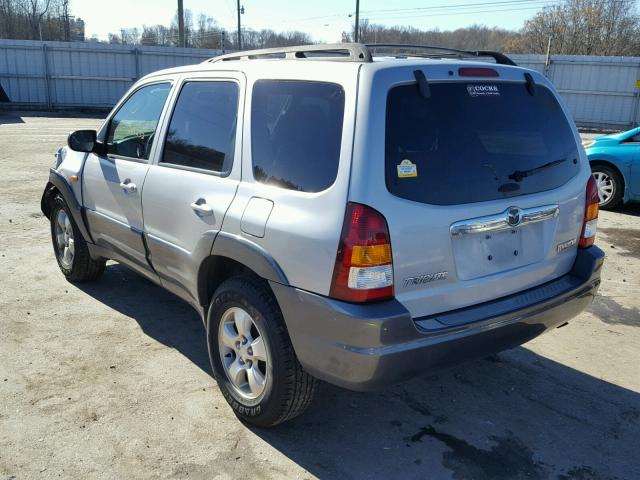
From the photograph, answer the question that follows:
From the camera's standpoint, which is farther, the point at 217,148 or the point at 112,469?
the point at 217,148

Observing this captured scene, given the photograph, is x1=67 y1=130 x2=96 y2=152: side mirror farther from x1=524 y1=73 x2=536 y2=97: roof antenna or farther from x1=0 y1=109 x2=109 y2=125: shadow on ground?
x1=0 y1=109 x2=109 y2=125: shadow on ground

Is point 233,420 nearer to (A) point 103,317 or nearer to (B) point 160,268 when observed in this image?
(B) point 160,268

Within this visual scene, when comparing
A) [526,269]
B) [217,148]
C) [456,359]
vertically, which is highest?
[217,148]

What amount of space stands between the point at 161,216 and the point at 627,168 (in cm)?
737

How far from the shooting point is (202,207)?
336 centimetres

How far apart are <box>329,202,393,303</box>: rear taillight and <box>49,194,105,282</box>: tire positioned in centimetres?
328

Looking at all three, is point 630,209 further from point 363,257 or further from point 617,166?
point 363,257

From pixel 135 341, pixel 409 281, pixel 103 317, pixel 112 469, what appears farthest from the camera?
pixel 103 317

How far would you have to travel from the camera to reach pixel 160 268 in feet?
13.1

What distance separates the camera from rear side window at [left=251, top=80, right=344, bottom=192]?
2.76m

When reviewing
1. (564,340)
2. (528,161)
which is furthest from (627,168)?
(528,161)

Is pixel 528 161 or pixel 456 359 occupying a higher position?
pixel 528 161

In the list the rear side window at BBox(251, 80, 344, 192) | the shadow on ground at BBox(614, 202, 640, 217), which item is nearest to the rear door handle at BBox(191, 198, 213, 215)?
the rear side window at BBox(251, 80, 344, 192)

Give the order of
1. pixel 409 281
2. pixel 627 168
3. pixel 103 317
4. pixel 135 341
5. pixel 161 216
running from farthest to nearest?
pixel 627 168 → pixel 103 317 → pixel 135 341 → pixel 161 216 → pixel 409 281
